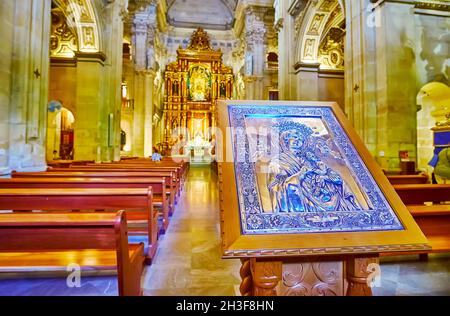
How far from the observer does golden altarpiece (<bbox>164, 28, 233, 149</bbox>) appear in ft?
71.0

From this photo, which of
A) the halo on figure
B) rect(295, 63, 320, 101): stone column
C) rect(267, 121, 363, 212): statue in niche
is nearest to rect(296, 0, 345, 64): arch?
rect(295, 63, 320, 101): stone column

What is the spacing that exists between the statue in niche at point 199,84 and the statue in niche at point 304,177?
2141cm

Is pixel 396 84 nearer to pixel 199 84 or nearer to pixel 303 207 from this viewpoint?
pixel 303 207

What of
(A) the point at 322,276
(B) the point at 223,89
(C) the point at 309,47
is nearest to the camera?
(A) the point at 322,276

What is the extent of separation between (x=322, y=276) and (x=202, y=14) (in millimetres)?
25376

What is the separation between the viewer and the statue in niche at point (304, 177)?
145 centimetres

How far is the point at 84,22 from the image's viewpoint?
8.88 meters

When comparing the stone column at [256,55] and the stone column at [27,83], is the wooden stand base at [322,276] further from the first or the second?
the stone column at [256,55]

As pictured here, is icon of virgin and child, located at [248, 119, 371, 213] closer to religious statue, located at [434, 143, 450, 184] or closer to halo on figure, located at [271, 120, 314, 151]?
halo on figure, located at [271, 120, 314, 151]

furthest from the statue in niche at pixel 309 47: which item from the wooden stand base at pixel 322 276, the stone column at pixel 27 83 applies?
the wooden stand base at pixel 322 276

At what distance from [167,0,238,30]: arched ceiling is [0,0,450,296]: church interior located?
6629 mm

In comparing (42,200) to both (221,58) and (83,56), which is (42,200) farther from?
(221,58)

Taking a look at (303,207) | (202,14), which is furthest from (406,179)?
(202,14)

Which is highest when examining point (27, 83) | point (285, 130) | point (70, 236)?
point (27, 83)
